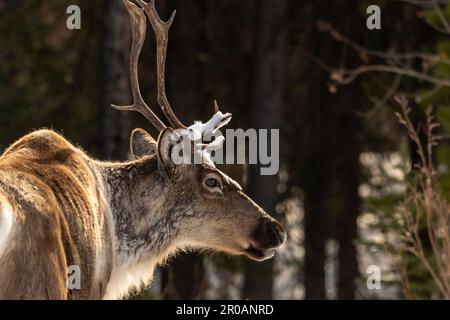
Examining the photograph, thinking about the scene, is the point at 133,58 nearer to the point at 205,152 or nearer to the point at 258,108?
the point at 205,152

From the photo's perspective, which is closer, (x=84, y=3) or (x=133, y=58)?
(x=133, y=58)

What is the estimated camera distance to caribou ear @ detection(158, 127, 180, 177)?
309 inches

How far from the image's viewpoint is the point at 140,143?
8789 millimetres

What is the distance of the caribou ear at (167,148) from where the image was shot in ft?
25.7

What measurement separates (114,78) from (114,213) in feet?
23.7

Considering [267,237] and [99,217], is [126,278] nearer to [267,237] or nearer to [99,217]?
[99,217]

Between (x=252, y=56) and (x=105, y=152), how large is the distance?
5.55m

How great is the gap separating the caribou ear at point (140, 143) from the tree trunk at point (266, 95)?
9.64m

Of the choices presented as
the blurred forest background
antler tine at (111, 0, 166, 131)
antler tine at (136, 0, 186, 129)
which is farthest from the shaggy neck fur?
the blurred forest background

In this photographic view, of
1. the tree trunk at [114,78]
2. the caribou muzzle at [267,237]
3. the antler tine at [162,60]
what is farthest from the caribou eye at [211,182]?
the tree trunk at [114,78]

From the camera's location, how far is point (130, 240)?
7.90m

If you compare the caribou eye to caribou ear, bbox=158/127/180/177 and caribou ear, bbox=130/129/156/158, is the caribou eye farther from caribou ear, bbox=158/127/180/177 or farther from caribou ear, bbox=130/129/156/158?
caribou ear, bbox=130/129/156/158
